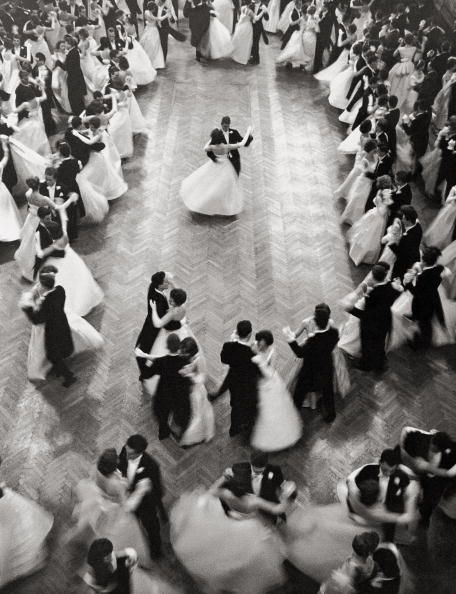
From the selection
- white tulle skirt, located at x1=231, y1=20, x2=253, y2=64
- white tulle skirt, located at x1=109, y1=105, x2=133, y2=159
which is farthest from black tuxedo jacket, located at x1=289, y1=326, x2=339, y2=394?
white tulle skirt, located at x1=231, y1=20, x2=253, y2=64

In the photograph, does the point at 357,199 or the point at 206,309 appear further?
the point at 357,199

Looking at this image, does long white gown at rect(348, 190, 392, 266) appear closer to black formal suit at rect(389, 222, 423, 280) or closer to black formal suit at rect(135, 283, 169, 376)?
black formal suit at rect(389, 222, 423, 280)

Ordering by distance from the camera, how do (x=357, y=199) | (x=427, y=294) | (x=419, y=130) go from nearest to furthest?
(x=427, y=294) → (x=357, y=199) → (x=419, y=130)

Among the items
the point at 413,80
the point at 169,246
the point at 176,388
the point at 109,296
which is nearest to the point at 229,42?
the point at 413,80

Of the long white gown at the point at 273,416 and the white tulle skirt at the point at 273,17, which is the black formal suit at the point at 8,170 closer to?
the long white gown at the point at 273,416

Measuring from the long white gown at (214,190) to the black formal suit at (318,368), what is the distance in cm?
316

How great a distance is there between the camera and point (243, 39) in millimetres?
11219

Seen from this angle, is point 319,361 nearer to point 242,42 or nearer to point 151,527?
point 151,527

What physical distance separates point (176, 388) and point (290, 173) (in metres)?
4.79

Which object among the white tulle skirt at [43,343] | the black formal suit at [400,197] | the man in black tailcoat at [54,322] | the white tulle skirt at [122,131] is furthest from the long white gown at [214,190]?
the man in black tailcoat at [54,322]

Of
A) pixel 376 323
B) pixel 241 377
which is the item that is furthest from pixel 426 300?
pixel 241 377

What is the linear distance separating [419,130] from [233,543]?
20.1 feet

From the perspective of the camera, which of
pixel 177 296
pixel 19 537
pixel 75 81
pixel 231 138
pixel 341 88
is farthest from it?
pixel 341 88

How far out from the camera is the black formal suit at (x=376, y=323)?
479 centimetres
